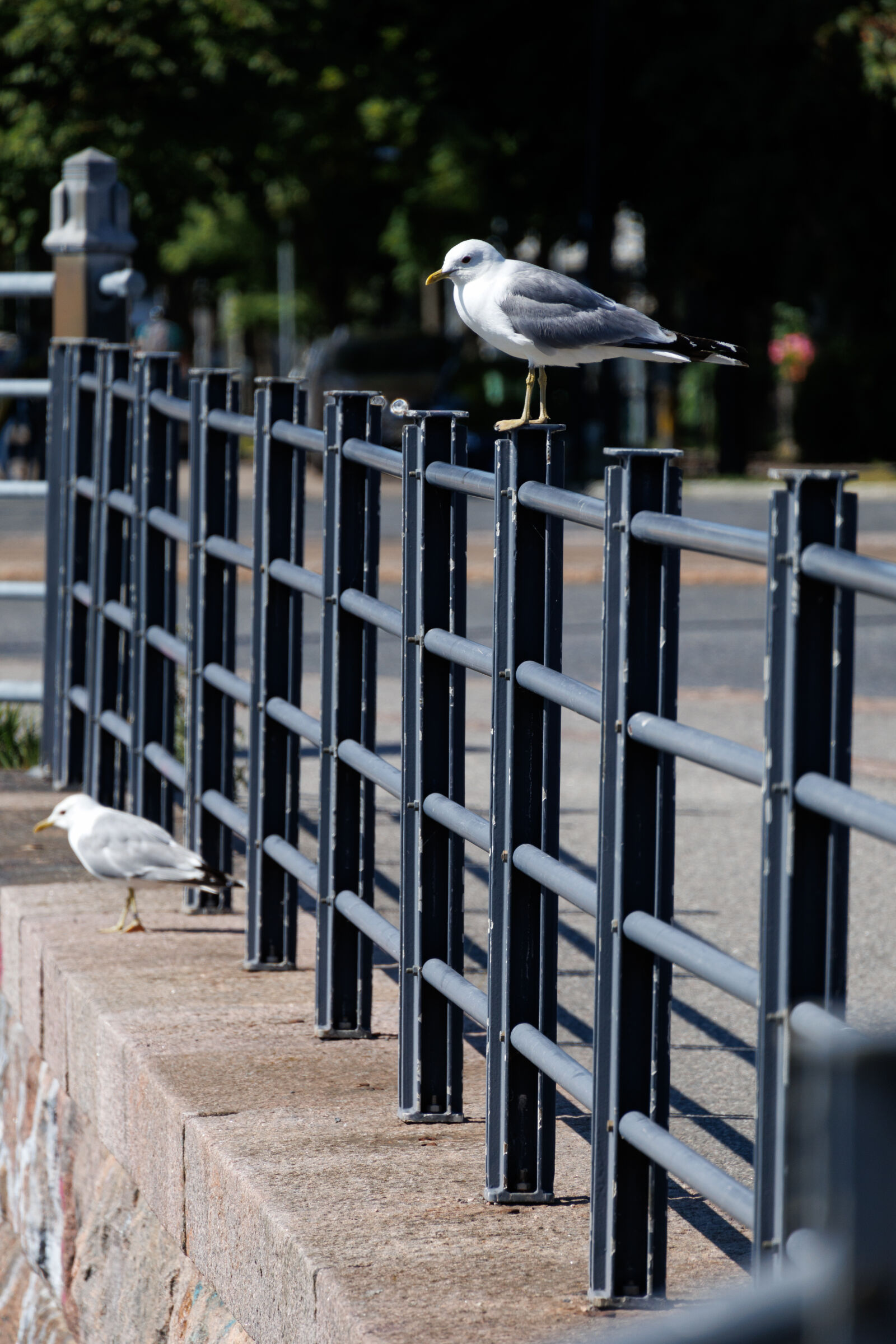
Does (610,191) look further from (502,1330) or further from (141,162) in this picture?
(502,1330)

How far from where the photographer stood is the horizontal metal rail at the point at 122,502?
559cm

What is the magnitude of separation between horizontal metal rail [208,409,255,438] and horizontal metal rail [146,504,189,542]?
0.36m

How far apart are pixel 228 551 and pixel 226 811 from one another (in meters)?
0.63

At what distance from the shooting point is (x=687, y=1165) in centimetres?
217

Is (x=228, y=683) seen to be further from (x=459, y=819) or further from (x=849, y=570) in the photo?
(x=849, y=570)

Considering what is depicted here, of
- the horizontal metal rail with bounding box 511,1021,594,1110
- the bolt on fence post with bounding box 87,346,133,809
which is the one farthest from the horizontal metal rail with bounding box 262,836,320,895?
the bolt on fence post with bounding box 87,346,133,809

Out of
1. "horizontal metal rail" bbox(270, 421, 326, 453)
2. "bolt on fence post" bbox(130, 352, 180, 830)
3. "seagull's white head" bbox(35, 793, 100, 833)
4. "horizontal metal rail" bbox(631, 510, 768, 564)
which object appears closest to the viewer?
"horizontal metal rail" bbox(631, 510, 768, 564)

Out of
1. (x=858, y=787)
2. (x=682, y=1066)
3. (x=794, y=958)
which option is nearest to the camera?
(x=794, y=958)

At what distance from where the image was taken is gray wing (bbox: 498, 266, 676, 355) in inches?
119

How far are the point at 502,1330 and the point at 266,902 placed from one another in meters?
2.01

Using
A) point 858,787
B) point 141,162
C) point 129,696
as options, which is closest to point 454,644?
point 129,696

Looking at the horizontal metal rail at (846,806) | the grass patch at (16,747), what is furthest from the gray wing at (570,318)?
the grass patch at (16,747)

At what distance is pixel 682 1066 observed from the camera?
13.7 ft

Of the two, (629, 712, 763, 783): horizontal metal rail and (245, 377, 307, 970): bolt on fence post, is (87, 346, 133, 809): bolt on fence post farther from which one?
(629, 712, 763, 783): horizontal metal rail
